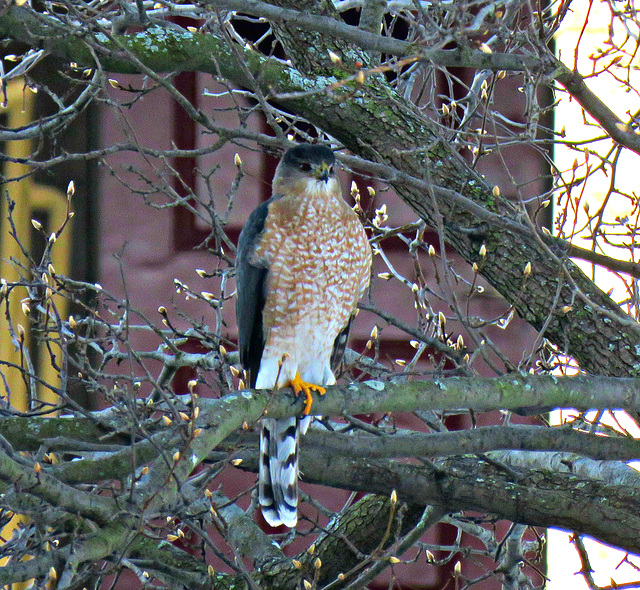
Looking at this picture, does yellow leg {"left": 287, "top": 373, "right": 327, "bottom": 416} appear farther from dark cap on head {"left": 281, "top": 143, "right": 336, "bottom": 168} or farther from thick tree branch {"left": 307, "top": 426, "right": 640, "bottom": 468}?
dark cap on head {"left": 281, "top": 143, "right": 336, "bottom": 168}

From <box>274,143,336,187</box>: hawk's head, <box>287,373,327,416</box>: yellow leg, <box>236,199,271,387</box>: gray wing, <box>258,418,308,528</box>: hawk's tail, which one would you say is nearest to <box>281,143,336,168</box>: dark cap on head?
<box>274,143,336,187</box>: hawk's head

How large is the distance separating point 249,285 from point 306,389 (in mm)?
546

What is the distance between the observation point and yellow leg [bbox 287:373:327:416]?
337cm

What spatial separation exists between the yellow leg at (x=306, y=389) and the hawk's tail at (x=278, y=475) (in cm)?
24

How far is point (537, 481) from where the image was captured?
3.85 metres

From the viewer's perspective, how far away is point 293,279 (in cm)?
381

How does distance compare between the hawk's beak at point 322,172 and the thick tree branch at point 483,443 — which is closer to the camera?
the thick tree branch at point 483,443

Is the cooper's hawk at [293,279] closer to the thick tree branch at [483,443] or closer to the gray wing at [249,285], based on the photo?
the gray wing at [249,285]

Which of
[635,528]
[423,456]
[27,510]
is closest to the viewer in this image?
[27,510]

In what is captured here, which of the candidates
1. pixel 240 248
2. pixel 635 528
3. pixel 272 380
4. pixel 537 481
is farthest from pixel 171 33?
pixel 635 528

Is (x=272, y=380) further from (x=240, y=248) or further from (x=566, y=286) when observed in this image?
(x=566, y=286)

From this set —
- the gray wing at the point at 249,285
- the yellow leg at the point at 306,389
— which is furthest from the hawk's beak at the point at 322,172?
the yellow leg at the point at 306,389

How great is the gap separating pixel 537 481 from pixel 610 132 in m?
1.50

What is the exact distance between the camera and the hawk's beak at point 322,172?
3.83 m
